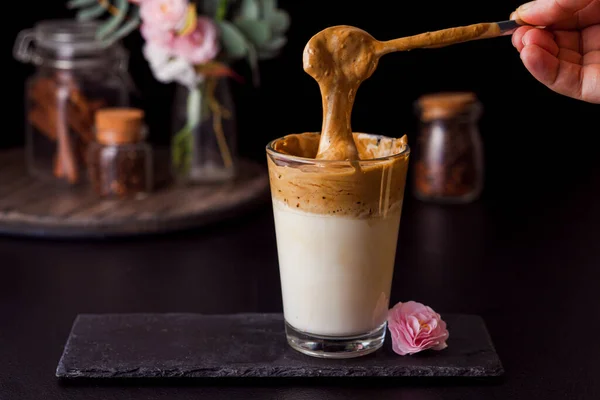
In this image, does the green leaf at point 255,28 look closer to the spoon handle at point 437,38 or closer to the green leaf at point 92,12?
the green leaf at point 92,12

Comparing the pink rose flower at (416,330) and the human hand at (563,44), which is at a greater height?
the human hand at (563,44)

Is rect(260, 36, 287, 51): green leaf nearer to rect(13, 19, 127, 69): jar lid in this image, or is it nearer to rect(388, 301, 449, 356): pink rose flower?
rect(13, 19, 127, 69): jar lid

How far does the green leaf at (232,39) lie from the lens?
1.99m

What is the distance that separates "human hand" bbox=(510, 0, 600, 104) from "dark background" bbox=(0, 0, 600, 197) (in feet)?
3.00

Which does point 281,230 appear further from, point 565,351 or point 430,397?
point 565,351

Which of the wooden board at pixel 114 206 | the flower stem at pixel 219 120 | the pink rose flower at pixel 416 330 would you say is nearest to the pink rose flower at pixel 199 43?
the flower stem at pixel 219 120

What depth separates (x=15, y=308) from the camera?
1504 millimetres

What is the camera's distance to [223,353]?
50.3 inches

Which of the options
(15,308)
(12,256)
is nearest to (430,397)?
(15,308)

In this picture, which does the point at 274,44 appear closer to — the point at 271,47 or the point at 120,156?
the point at 271,47

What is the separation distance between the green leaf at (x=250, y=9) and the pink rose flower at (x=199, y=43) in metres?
0.08

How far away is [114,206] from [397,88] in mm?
887

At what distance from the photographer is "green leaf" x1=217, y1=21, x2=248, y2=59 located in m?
1.99

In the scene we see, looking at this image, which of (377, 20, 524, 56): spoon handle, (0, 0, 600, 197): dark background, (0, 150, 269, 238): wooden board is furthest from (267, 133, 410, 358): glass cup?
(0, 0, 600, 197): dark background
